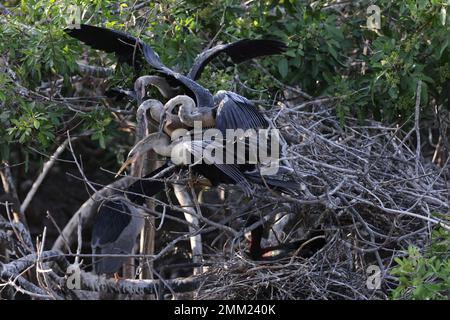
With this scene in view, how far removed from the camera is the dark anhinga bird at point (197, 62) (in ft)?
17.5

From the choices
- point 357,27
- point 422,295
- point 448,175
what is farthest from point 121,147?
point 422,295

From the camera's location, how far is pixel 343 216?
17.9 ft

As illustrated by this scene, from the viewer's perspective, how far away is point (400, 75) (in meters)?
5.91

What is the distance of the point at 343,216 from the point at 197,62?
114 centimetres

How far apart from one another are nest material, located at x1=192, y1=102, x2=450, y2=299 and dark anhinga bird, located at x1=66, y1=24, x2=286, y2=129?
30 centimetres

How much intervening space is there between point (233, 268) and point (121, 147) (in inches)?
107

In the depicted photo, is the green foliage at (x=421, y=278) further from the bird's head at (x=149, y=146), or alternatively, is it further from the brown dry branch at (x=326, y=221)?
the bird's head at (x=149, y=146)

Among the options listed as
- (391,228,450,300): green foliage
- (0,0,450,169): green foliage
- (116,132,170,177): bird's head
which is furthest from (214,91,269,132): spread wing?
(391,228,450,300): green foliage

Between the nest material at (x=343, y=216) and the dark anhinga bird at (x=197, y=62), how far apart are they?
30 centimetres

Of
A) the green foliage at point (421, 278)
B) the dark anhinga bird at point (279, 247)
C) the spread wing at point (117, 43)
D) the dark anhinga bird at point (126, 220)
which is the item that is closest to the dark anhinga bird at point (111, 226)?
the dark anhinga bird at point (126, 220)

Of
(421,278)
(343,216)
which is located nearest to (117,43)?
(343,216)

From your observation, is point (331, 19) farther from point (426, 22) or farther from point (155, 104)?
point (155, 104)

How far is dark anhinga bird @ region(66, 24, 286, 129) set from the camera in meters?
5.32

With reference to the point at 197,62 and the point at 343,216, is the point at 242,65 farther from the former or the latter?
the point at 343,216
